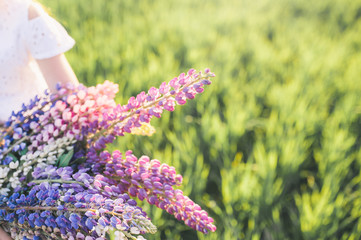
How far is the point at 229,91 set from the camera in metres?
2.10

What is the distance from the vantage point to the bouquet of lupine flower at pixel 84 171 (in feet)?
1.95

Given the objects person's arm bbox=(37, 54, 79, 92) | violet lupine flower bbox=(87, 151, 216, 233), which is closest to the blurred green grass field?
violet lupine flower bbox=(87, 151, 216, 233)

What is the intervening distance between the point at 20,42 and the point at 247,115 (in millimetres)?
1202

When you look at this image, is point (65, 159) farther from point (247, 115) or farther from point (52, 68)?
point (247, 115)

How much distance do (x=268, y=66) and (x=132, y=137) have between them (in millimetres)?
1451

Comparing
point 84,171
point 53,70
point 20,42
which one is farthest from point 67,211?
point 20,42

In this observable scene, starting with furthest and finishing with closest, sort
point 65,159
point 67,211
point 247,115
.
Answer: point 247,115, point 65,159, point 67,211

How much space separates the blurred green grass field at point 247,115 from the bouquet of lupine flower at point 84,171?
42cm

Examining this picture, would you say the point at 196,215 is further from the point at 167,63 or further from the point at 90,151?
the point at 167,63

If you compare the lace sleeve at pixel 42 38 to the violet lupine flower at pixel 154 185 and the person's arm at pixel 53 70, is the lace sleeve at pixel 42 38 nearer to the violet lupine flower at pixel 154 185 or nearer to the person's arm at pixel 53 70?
the person's arm at pixel 53 70

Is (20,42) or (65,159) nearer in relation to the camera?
(65,159)

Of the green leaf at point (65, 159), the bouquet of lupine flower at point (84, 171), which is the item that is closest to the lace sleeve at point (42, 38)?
the bouquet of lupine flower at point (84, 171)

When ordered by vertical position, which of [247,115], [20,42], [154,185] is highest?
[20,42]

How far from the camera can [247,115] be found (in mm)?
1812
